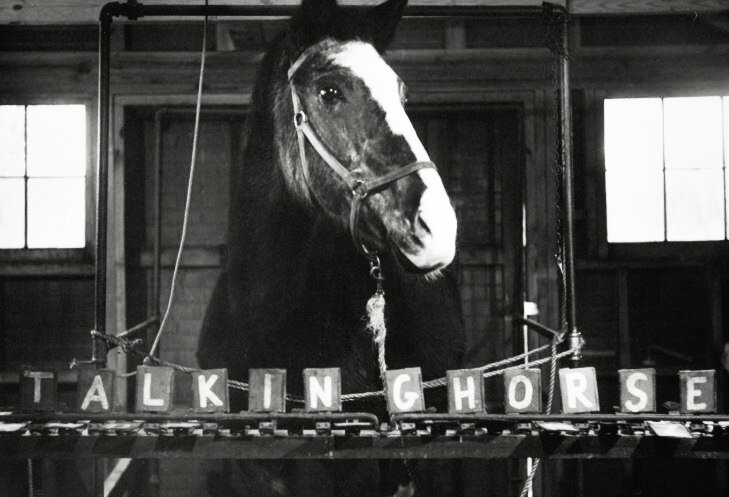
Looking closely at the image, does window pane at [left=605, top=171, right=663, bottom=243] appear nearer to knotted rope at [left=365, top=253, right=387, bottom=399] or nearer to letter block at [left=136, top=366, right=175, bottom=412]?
knotted rope at [left=365, top=253, right=387, bottom=399]

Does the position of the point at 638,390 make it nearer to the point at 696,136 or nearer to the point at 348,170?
the point at 348,170

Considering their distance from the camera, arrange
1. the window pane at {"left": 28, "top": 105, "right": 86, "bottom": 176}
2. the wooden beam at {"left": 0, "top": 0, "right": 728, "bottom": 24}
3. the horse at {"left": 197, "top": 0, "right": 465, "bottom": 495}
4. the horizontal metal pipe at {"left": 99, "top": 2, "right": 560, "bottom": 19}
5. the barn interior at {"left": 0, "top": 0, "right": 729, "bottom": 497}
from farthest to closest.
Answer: the window pane at {"left": 28, "top": 105, "right": 86, "bottom": 176}, the barn interior at {"left": 0, "top": 0, "right": 729, "bottom": 497}, the wooden beam at {"left": 0, "top": 0, "right": 728, "bottom": 24}, the horizontal metal pipe at {"left": 99, "top": 2, "right": 560, "bottom": 19}, the horse at {"left": 197, "top": 0, "right": 465, "bottom": 495}

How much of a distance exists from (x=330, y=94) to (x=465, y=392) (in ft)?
3.85

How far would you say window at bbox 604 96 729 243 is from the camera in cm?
495

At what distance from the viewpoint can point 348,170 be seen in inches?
118

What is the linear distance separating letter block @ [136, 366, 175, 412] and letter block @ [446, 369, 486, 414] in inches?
38.5

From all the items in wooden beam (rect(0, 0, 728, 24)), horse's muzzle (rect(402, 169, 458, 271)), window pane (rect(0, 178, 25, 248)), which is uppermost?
wooden beam (rect(0, 0, 728, 24))

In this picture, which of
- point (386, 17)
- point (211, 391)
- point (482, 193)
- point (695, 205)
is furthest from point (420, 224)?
point (695, 205)

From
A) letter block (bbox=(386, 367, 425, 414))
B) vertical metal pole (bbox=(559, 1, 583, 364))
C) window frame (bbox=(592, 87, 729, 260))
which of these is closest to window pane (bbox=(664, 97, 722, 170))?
window frame (bbox=(592, 87, 729, 260))

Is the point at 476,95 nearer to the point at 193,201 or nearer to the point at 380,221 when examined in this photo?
the point at 193,201

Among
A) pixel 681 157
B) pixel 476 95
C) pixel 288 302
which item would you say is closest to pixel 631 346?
pixel 681 157

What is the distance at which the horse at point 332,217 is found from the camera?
288 centimetres

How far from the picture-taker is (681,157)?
16.3 feet

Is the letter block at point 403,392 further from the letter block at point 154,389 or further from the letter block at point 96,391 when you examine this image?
the letter block at point 96,391
